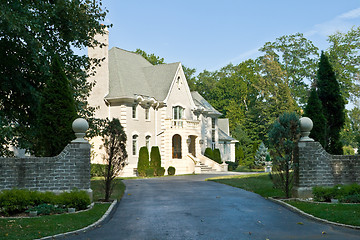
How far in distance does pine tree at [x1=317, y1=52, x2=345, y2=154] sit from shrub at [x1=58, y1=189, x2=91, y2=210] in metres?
14.8

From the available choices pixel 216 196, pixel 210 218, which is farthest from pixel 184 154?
pixel 210 218

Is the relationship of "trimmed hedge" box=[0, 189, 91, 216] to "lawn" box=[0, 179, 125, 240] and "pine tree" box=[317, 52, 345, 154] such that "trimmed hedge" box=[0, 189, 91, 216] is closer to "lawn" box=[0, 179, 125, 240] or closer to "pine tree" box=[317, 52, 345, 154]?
"lawn" box=[0, 179, 125, 240]

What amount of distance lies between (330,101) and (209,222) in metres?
15.3

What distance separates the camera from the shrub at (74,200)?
11125 mm

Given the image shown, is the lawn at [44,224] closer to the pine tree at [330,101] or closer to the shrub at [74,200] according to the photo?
the shrub at [74,200]

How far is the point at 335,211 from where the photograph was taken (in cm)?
1039

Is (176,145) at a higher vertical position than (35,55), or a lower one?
lower

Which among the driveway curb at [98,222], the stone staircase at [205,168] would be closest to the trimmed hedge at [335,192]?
the driveway curb at [98,222]

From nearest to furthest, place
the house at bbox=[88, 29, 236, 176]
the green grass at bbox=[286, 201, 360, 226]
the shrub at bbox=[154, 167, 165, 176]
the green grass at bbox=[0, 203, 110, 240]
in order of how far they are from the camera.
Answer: the green grass at bbox=[0, 203, 110, 240]
the green grass at bbox=[286, 201, 360, 226]
the shrub at bbox=[154, 167, 165, 176]
the house at bbox=[88, 29, 236, 176]

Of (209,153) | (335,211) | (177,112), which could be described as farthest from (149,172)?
(335,211)

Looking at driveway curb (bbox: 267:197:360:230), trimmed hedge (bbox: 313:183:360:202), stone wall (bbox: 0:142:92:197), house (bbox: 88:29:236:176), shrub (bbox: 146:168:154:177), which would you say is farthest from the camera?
house (bbox: 88:29:236:176)

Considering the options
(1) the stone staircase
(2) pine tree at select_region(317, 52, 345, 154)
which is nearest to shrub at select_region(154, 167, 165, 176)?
(1) the stone staircase

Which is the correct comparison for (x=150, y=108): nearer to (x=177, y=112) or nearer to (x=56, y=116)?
(x=177, y=112)

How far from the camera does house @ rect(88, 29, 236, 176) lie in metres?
31.5
